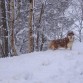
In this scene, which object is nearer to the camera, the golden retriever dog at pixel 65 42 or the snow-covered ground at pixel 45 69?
the snow-covered ground at pixel 45 69

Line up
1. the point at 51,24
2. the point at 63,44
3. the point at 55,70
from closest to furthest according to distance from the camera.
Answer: the point at 55,70 → the point at 63,44 → the point at 51,24

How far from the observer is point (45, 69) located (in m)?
10.6

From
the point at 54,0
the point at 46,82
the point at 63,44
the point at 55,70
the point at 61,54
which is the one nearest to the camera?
the point at 46,82

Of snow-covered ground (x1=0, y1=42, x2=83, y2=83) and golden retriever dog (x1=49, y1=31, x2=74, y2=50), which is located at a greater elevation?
golden retriever dog (x1=49, y1=31, x2=74, y2=50)

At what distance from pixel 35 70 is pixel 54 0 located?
16767 millimetres

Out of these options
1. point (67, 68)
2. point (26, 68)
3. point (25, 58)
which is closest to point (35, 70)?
point (26, 68)

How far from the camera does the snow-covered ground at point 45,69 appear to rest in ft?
32.9

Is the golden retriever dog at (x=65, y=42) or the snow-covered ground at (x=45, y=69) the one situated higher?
the golden retriever dog at (x=65, y=42)

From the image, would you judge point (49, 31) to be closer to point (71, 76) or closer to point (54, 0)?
point (54, 0)

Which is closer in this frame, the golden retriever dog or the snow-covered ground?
the snow-covered ground

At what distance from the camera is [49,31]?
2891 cm

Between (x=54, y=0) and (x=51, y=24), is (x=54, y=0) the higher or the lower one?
the higher one

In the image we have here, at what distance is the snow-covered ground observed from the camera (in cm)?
1003

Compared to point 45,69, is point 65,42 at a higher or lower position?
higher
